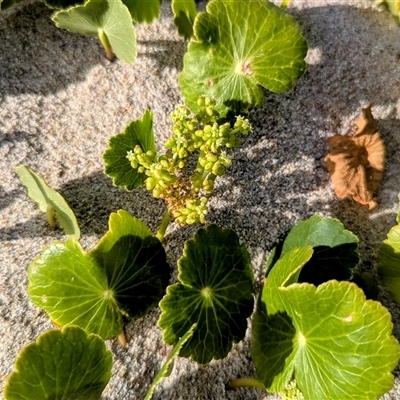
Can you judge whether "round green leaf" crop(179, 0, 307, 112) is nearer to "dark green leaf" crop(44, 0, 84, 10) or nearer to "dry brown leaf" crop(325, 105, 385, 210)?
"dry brown leaf" crop(325, 105, 385, 210)

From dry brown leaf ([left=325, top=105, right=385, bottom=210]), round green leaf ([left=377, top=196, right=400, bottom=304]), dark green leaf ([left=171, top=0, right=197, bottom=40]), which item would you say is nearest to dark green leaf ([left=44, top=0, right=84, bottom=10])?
dark green leaf ([left=171, top=0, right=197, bottom=40])

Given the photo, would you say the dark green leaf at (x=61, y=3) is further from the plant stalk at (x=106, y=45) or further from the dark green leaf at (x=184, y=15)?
the dark green leaf at (x=184, y=15)

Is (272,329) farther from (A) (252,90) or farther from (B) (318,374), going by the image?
(A) (252,90)

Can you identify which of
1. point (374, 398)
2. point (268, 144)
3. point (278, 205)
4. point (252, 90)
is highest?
point (252, 90)

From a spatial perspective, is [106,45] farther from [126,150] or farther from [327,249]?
[327,249]

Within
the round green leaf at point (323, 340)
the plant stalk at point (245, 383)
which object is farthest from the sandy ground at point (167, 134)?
the round green leaf at point (323, 340)

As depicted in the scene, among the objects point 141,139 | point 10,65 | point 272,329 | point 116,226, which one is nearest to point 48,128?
point 10,65
